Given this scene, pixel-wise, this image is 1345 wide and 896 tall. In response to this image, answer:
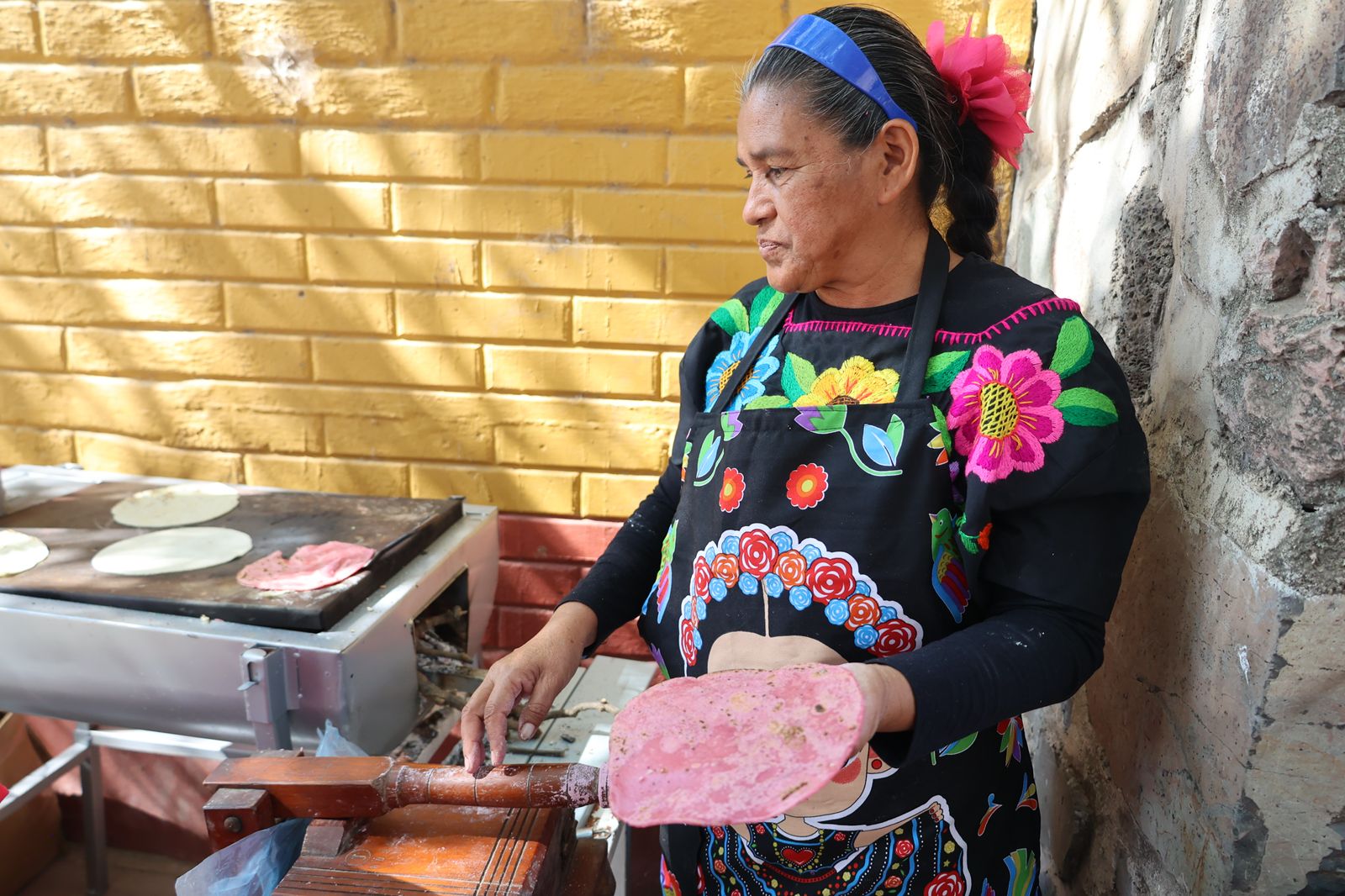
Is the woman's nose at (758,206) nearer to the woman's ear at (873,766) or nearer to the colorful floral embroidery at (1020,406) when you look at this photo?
the colorful floral embroidery at (1020,406)

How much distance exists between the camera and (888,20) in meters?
1.16

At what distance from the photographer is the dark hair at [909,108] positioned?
1.10m

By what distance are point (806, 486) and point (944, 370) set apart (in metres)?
0.20

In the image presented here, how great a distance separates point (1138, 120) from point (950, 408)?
61 centimetres

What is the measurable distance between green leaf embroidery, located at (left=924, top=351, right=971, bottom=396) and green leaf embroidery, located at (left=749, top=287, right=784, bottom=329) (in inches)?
11.6

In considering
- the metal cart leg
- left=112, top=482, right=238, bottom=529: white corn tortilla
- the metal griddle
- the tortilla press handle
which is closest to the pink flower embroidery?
the tortilla press handle

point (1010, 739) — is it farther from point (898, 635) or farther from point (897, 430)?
point (897, 430)

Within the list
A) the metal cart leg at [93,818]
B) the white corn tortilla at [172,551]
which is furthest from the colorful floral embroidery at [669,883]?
the metal cart leg at [93,818]

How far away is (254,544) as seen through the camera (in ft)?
6.14

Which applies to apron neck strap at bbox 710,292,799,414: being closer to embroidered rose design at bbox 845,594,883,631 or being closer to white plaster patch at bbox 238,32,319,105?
embroidered rose design at bbox 845,594,883,631

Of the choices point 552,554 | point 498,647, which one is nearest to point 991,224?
point 552,554

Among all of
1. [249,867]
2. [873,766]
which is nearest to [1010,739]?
[873,766]

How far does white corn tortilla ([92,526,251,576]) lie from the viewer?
68.4 inches

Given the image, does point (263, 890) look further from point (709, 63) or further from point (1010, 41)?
point (1010, 41)
